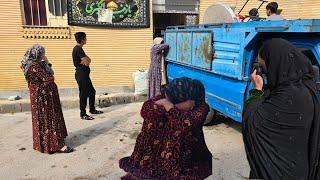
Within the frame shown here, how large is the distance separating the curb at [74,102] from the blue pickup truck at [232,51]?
2.29m

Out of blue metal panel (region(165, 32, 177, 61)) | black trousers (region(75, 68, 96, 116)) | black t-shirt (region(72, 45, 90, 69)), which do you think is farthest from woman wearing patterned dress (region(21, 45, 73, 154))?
blue metal panel (region(165, 32, 177, 61))

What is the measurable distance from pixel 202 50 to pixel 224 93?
820mm

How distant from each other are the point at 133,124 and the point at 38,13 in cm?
A: 359

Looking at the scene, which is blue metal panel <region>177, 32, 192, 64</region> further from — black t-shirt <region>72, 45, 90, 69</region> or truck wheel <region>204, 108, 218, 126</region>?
black t-shirt <region>72, 45, 90, 69</region>

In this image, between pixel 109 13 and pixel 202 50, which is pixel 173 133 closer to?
pixel 202 50

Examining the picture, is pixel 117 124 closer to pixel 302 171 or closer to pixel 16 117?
pixel 16 117

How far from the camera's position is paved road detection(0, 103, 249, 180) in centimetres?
395

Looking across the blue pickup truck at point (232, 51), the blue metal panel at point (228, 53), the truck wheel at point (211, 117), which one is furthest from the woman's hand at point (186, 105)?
the truck wheel at point (211, 117)

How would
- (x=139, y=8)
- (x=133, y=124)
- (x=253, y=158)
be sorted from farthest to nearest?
(x=139, y=8)
(x=133, y=124)
(x=253, y=158)

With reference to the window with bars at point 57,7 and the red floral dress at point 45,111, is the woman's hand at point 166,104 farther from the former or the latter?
the window with bars at point 57,7

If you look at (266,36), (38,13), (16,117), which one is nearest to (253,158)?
(266,36)

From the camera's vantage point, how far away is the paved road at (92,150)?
395 cm

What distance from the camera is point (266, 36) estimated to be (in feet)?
12.8

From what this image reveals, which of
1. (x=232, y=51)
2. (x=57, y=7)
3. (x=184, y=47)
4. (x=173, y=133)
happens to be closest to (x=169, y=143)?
(x=173, y=133)
